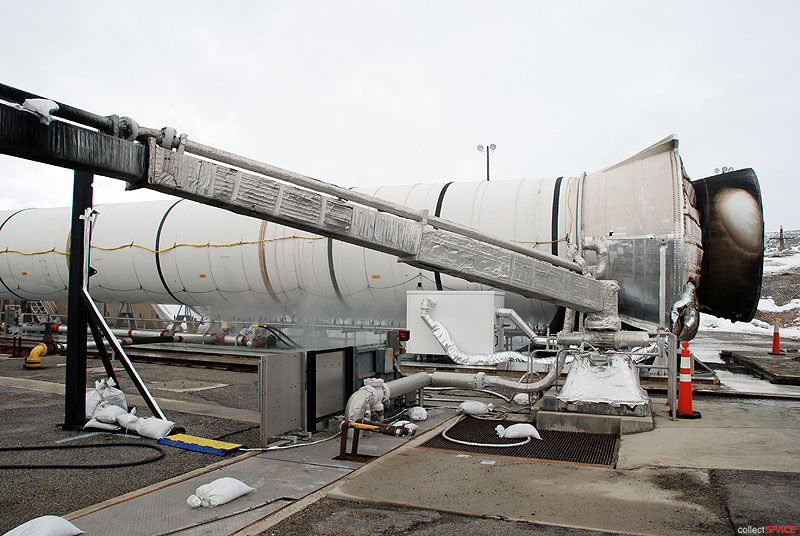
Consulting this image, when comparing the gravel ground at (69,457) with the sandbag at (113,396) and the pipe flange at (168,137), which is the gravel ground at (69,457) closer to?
the sandbag at (113,396)

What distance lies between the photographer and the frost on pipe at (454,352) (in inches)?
389

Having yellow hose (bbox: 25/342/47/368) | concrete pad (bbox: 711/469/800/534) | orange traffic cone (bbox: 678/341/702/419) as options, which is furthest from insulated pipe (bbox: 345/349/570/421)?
yellow hose (bbox: 25/342/47/368)

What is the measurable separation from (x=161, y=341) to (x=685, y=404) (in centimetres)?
1144

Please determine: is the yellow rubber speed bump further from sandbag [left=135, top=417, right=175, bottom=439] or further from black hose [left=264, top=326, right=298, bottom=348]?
black hose [left=264, top=326, right=298, bottom=348]

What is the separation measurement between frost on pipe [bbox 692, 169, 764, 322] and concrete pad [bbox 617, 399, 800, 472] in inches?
124

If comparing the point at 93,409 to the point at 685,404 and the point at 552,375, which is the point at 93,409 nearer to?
the point at 552,375

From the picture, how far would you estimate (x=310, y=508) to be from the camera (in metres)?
3.80

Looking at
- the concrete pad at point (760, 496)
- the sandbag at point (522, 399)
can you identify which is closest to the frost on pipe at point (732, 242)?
the sandbag at point (522, 399)

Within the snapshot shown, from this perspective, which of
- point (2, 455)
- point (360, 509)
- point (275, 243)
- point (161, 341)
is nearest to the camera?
point (360, 509)

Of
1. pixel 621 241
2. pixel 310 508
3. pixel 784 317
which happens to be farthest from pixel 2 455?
pixel 784 317

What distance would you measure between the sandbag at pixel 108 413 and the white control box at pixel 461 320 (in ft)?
16.3

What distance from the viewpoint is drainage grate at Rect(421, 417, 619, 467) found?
16.6 ft

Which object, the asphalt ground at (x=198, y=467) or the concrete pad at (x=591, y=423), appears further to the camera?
the concrete pad at (x=591, y=423)

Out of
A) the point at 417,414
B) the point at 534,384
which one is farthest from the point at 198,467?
the point at 534,384
